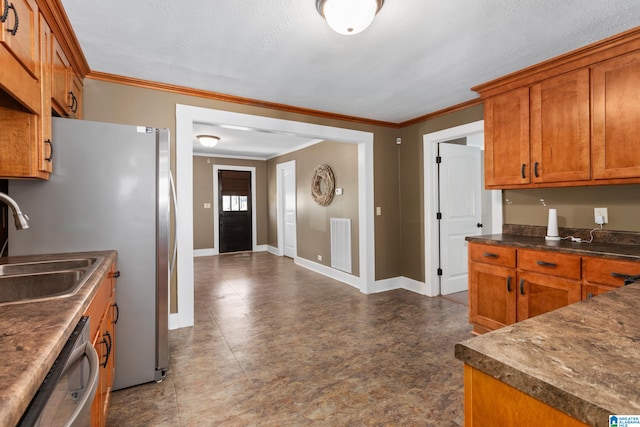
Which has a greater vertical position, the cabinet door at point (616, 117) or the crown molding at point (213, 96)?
the crown molding at point (213, 96)

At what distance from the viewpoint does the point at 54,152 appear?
1831 mm

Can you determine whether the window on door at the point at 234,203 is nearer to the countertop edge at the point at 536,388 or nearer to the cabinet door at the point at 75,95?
the cabinet door at the point at 75,95

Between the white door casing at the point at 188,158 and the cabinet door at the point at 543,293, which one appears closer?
the cabinet door at the point at 543,293

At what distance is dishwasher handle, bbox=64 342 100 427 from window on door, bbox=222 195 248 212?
6.98 m

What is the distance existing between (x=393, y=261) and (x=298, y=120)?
7.66ft

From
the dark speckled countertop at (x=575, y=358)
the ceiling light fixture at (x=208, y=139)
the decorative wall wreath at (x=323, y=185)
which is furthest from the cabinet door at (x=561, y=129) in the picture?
the ceiling light fixture at (x=208, y=139)

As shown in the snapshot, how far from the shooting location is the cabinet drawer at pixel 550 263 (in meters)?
2.20

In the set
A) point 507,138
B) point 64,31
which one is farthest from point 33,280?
point 507,138

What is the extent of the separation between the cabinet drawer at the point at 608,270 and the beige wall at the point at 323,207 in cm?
288

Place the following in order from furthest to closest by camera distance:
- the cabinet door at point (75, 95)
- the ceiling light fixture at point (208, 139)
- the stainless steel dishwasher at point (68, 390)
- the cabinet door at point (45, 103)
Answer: the ceiling light fixture at point (208, 139) < the cabinet door at point (75, 95) < the cabinet door at point (45, 103) < the stainless steel dishwasher at point (68, 390)

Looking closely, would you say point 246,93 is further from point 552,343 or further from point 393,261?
point 552,343

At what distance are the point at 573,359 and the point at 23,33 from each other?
2.34 m

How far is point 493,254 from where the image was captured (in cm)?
271

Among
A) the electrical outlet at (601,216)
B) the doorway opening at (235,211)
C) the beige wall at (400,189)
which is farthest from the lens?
the doorway opening at (235,211)
